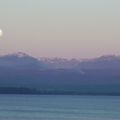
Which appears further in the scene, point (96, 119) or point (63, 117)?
point (63, 117)

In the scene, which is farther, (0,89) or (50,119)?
(0,89)

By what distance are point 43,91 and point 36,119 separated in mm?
104641

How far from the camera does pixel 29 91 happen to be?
630ft

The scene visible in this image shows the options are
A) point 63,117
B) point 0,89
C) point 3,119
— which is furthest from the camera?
point 0,89

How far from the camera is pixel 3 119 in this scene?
87.4 m

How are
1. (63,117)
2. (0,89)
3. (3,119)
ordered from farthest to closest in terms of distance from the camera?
1. (0,89)
2. (63,117)
3. (3,119)

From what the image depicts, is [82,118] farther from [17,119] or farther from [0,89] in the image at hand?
[0,89]

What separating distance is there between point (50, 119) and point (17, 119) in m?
4.45

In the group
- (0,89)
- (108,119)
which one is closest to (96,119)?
(108,119)

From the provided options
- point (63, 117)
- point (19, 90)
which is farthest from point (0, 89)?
point (63, 117)

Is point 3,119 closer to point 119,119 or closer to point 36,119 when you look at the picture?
point 36,119

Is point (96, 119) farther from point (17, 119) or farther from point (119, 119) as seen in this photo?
point (17, 119)

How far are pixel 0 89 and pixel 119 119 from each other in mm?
102646

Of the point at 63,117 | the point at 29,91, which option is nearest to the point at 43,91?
the point at 29,91
